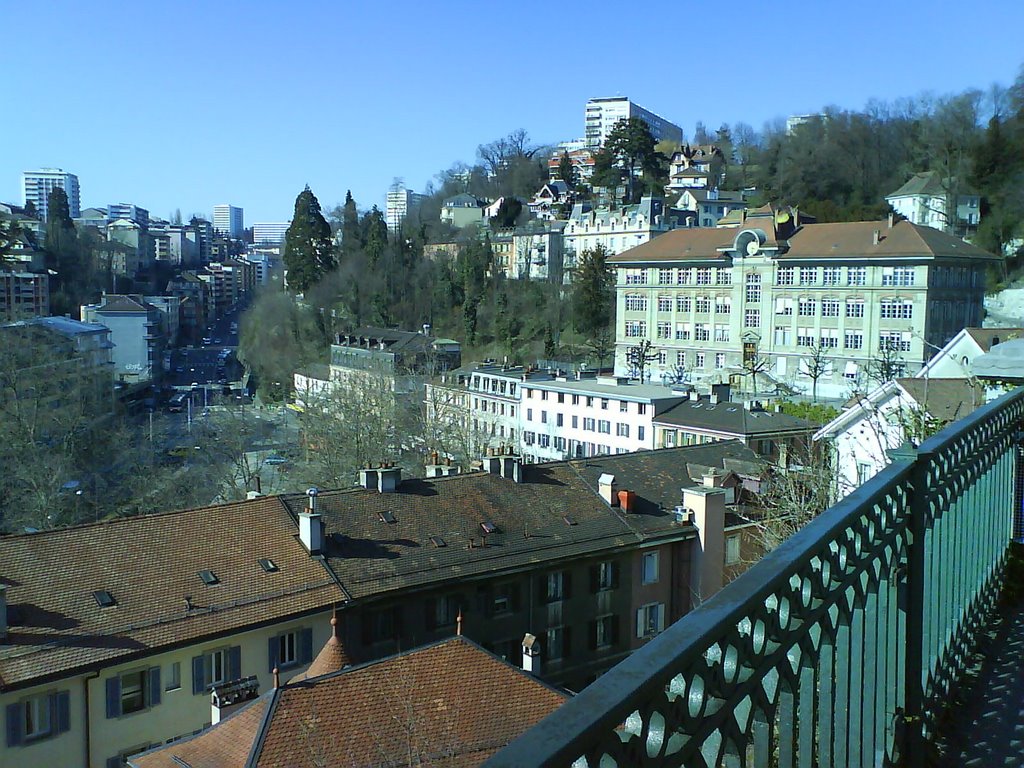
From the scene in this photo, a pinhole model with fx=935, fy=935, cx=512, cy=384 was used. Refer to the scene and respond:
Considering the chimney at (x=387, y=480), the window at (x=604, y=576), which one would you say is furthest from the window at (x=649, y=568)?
the chimney at (x=387, y=480)

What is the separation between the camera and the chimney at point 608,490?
23.9 metres

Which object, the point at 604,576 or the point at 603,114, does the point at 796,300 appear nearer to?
the point at 604,576

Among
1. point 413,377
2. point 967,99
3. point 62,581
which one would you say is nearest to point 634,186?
point 967,99

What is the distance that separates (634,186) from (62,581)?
7954cm

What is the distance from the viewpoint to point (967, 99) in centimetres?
6456

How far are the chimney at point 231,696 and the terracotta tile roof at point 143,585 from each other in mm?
1039

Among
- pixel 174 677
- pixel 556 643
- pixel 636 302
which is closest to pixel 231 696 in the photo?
pixel 174 677

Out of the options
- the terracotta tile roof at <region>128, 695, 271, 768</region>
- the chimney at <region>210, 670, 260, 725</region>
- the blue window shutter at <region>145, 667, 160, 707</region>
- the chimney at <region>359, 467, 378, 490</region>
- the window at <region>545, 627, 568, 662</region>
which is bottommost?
the window at <region>545, 627, 568, 662</region>

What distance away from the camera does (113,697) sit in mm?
15547

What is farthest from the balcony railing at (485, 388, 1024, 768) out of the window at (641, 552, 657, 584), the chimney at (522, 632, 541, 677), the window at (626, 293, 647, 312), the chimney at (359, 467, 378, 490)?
the window at (626, 293, 647, 312)

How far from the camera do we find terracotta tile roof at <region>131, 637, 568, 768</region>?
1129 cm

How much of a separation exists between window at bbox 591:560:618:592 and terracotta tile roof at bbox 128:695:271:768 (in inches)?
440

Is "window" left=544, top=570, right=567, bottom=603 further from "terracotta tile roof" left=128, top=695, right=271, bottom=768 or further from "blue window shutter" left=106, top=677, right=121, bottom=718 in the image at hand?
"terracotta tile roof" left=128, top=695, right=271, bottom=768

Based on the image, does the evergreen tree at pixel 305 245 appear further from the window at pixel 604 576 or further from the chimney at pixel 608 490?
the window at pixel 604 576
